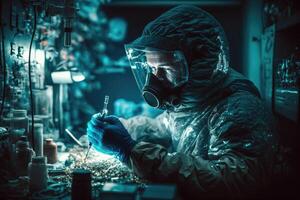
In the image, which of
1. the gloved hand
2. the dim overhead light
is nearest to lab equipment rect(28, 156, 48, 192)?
the gloved hand

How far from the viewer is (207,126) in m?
1.91

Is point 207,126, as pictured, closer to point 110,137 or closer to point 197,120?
point 197,120

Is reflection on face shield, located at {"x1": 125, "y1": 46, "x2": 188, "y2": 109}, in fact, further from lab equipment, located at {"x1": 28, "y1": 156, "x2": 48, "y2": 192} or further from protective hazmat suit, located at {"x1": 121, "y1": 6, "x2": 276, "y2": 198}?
lab equipment, located at {"x1": 28, "y1": 156, "x2": 48, "y2": 192}

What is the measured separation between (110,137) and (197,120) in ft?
1.68

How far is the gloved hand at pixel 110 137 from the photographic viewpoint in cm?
167

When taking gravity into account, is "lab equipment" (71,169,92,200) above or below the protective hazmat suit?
below

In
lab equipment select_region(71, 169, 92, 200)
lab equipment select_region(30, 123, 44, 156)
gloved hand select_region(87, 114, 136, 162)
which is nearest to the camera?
lab equipment select_region(71, 169, 92, 200)

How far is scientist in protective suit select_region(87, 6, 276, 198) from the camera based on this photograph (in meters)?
1.52

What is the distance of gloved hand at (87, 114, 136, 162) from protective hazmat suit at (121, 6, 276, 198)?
7cm

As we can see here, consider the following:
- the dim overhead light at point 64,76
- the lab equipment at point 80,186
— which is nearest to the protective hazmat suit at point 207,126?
the lab equipment at point 80,186

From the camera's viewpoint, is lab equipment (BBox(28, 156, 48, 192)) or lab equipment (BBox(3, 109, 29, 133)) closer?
lab equipment (BBox(28, 156, 48, 192))

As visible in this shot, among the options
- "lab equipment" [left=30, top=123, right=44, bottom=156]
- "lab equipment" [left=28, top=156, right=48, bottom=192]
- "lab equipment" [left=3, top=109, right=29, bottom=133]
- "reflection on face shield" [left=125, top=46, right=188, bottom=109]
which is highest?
"reflection on face shield" [left=125, top=46, right=188, bottom=109]

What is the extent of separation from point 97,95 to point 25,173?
345 centimetres

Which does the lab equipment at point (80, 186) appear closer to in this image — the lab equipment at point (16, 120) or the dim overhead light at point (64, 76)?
the lab equipment at point (16, 120)
